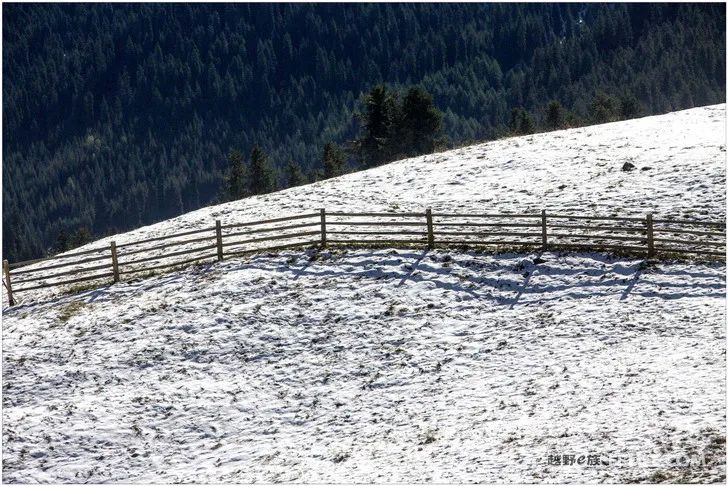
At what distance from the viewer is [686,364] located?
2020cm

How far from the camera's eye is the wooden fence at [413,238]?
26969mm

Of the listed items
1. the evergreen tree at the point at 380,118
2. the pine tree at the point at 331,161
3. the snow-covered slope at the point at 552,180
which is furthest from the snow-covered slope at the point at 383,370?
the pine tree at the point at 331,161

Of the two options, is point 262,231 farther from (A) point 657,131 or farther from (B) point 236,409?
(A) point 657,131

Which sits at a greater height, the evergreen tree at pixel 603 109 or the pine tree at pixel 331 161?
the evergreen tree at pixel 603 109

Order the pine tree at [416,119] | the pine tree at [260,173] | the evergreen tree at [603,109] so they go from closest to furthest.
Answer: the pine tree at [416,119] < the pine tree at [260,173] < the evergreen tree at [603,109]

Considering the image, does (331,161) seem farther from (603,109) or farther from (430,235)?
(430,235)

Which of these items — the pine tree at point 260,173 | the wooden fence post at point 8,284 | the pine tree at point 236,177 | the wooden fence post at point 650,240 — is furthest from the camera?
the pine tree at point 236,177

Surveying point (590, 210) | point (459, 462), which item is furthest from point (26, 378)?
point (590, 210)

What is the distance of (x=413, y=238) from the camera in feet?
98.6

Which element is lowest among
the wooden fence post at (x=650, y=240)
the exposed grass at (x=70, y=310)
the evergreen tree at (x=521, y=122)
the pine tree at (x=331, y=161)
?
the exposed grass at (x=70, y=310)

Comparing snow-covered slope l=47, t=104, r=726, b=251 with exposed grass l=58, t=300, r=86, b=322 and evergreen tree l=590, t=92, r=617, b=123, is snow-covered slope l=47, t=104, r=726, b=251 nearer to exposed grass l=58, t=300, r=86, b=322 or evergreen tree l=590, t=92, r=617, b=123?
exposed grass l=58, t=300, r=86, b=322

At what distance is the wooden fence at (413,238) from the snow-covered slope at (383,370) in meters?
0.73

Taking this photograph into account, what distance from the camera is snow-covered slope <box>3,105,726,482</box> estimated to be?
18234mm

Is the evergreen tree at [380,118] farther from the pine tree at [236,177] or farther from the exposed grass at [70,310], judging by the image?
the exposed grass at [70,310]
